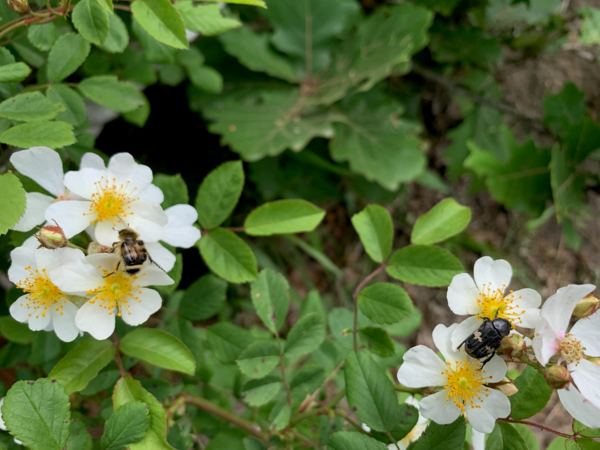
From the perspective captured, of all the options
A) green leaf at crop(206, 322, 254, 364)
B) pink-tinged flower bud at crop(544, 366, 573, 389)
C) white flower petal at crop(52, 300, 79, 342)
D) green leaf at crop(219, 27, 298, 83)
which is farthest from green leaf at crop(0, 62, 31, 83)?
green leaf at crop(219, 27, 298, 83)

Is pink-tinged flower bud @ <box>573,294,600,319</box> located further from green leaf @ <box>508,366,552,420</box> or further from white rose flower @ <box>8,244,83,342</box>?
white rose flower @ <box>8,244,83,342</box>

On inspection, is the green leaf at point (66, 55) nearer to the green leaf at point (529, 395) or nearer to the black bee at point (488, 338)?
the black bee at point (488, 338)

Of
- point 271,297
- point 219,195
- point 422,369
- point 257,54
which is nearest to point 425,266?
point 422,369

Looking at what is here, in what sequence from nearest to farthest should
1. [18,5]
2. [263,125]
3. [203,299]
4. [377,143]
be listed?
[18,5]
[203,299]
[263,125]
[377,143]

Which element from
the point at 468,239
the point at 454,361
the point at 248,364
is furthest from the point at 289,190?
the point at 454,361

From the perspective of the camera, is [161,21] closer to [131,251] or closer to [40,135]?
[40,135]

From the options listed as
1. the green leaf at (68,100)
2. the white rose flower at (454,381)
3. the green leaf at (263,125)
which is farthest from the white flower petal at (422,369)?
the green leaf at (263,125)

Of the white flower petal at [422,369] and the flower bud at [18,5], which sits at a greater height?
the flower bud at [18,5]
